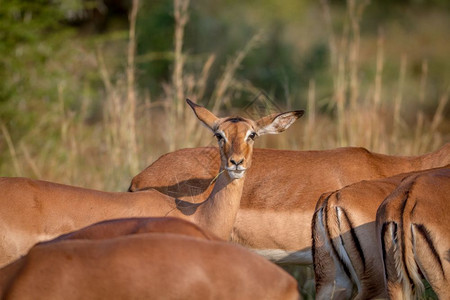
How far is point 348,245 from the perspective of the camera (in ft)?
15.4

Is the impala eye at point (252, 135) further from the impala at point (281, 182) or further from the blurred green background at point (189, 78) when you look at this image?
the blurred green background at point (189, 78)

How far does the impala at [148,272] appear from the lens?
2938mm

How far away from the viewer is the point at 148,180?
6164 millimetres

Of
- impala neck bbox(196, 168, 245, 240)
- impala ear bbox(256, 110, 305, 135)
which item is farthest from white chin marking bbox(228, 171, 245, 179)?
impala ear bbox(256, 110, 305, 135)

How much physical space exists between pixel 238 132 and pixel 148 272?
254 centimetres

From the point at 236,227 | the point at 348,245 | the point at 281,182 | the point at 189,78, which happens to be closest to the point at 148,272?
the point at 348,245

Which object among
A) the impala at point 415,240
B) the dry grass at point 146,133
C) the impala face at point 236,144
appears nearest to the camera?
the impala at point 415,240

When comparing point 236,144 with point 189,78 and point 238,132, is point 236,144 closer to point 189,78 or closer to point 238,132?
point 238,132

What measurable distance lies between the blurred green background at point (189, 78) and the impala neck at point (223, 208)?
4.55 feet

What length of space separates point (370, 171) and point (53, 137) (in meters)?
5.20

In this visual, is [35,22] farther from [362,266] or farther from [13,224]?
[362,266]

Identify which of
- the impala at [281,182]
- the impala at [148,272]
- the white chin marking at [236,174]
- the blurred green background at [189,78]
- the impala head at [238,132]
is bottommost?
the blurred green background at [189,78]

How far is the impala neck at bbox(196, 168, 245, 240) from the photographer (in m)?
5.39

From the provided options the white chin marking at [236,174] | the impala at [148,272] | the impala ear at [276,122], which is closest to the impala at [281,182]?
the impala ear at [276,122]
